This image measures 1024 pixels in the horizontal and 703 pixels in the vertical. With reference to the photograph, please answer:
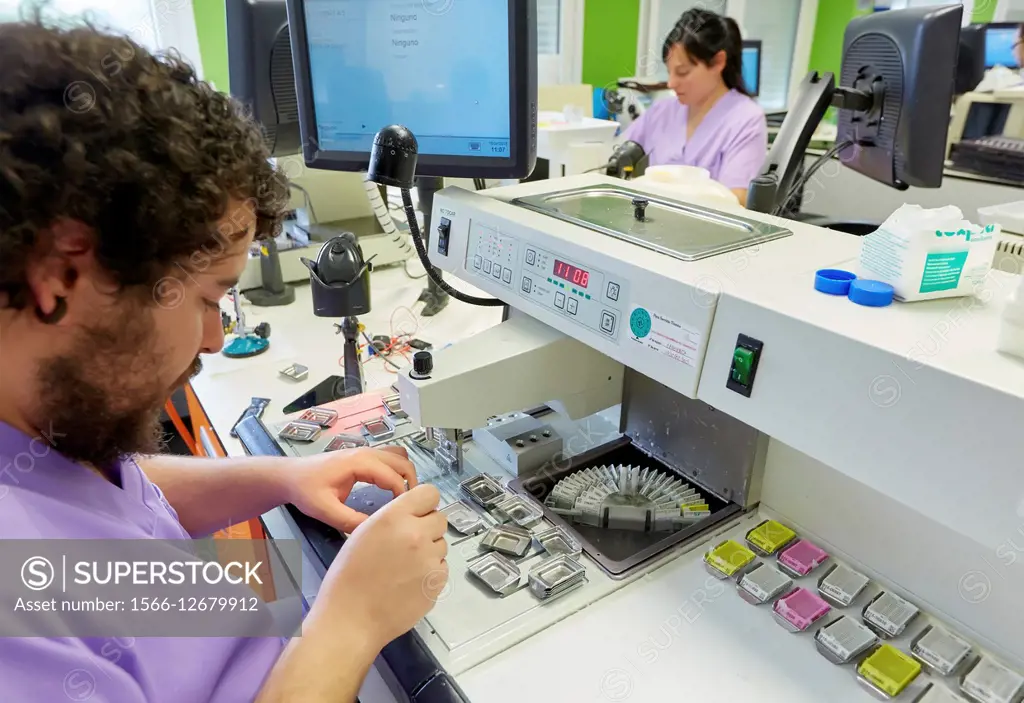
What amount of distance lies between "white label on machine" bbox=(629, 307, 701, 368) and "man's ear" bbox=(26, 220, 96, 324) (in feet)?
1.61

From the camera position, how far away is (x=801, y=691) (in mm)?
631

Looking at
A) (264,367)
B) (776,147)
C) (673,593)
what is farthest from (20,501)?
(776,147)

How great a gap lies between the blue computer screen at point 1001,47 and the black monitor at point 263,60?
3.50m

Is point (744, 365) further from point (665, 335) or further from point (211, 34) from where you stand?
point (211, 34)

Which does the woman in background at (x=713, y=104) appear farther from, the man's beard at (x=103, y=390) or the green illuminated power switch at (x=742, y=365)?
the man's beard at (x=103, y=390)

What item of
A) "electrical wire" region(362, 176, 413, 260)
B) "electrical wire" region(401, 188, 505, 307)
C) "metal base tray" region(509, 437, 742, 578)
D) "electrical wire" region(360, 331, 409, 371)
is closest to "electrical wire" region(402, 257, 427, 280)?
"electrical wire" region(362, 176, 413, 260)

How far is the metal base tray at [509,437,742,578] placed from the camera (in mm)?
778

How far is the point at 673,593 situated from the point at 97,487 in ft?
1.86

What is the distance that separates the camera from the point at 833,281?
2.06 feet

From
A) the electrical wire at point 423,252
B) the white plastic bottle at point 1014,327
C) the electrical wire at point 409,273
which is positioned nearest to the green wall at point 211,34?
the electrical wire at point 409,273

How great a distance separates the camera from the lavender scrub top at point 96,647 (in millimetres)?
449

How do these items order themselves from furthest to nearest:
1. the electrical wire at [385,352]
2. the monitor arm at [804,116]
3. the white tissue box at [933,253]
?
the electrical wire at [385,352] < the monitor arm at [804,116] < the white tissue box at [933,253]

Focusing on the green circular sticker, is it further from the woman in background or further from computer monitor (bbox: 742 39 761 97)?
computer monitor (bbox: 742 39 761 97)

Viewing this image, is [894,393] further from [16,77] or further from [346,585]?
[16,77]
